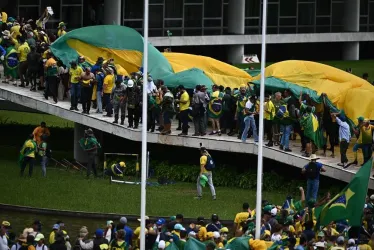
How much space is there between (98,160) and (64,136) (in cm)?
645

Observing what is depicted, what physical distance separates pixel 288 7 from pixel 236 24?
4181 millimetres

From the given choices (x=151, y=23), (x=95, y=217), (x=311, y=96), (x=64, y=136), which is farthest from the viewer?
(x=151, y=23)

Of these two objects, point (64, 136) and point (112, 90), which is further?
point (64, 136)

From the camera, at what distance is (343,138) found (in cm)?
4072

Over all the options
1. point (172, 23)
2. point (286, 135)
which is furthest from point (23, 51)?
point (172, 23)

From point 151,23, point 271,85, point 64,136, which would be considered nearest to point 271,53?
point 151,23

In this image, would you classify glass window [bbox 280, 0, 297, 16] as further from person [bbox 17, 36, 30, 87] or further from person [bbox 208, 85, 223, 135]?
person [bbox 208, 85, 223, 135]

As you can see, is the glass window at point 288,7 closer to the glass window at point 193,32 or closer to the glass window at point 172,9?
the glass window at point 193,32

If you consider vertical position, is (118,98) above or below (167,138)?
above

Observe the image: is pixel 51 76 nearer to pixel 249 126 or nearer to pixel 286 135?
pixel 249 126

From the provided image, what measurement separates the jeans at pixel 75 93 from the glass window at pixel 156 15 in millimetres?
24908

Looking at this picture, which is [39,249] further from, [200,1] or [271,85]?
[200,1]

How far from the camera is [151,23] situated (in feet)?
230

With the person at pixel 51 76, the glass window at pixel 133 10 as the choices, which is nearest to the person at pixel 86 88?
the person at pixel 51 76
